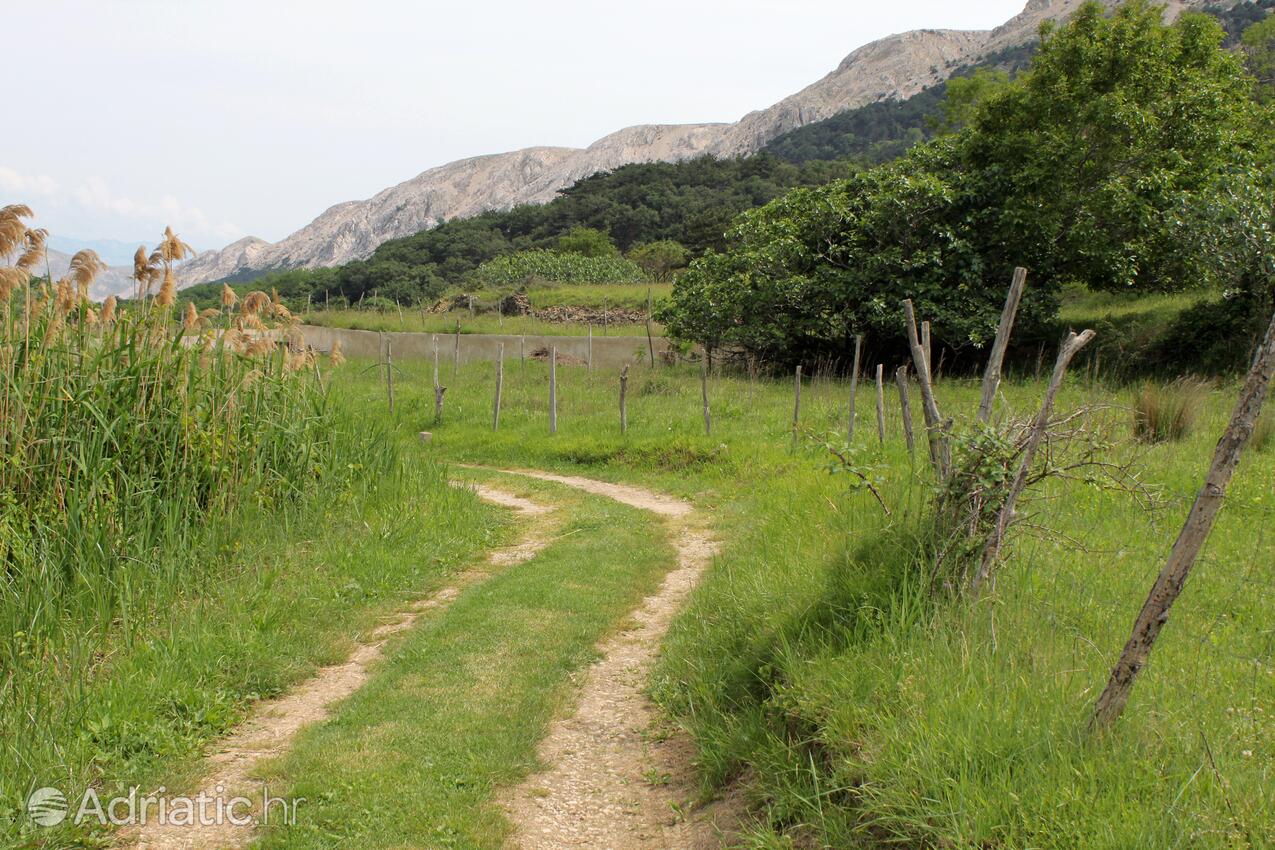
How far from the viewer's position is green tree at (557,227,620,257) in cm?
5506

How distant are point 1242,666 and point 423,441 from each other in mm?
14983

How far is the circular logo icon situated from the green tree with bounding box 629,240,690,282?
44394 millimetres

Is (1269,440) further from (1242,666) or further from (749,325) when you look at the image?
(749,325)

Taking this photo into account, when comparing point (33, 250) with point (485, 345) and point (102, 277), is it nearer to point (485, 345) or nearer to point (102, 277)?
point (102, 277)

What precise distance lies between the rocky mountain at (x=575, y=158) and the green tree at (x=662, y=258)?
224ft

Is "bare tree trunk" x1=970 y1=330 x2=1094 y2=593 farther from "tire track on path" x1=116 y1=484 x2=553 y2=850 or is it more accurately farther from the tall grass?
the tall grass

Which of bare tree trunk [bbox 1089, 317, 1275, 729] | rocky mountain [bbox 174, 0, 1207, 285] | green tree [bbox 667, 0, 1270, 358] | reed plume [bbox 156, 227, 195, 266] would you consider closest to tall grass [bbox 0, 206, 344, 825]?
reed plume [bbox 156, 227, 195, 266]

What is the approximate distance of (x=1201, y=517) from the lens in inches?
114

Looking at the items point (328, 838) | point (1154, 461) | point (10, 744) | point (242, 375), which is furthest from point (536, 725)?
point (1154, 461)

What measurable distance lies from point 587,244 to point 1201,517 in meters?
55.2

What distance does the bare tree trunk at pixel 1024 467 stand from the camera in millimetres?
4043

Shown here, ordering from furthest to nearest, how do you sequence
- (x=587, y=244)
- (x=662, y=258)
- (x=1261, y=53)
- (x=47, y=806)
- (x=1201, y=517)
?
(x=587, y=244) < (x=662, y=258) < (x=1261, y=53) < (x=47, y=806) < (x=1201, y=517)

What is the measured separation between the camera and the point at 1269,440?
33.9 ft

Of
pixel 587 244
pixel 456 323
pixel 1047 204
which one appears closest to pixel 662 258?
pixel 587 244
